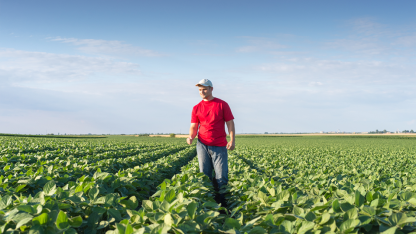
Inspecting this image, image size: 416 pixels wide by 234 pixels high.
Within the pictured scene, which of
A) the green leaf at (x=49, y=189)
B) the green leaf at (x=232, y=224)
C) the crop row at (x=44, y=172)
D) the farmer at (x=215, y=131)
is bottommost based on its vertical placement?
the crop row at (x=44, y=172)

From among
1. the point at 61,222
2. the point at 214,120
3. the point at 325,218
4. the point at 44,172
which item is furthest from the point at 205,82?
the point at 44,172

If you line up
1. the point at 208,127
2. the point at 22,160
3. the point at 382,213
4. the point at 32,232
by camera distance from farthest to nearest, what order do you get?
the point at 22,160, the point at 208,127, the point at 382,213, the point at 32,232

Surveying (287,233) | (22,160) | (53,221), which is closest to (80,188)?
(53,221)

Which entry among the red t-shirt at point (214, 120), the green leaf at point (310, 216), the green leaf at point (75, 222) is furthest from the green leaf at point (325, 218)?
the red t-shirt at point (214, 120)

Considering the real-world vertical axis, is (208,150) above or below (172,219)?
above

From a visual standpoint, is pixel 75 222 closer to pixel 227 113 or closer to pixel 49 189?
pixel 49 189

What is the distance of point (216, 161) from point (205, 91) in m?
1.59

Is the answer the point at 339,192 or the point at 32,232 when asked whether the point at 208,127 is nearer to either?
the point at 339,192

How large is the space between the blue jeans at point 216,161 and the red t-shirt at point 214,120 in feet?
0.44

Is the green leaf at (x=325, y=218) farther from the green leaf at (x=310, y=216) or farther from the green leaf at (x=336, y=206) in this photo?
the green leaf at (x=336, y=206)

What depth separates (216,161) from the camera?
207 inches

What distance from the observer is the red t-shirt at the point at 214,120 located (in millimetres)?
5195

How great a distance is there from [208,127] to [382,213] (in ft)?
11.4

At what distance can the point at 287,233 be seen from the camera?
205 cm
